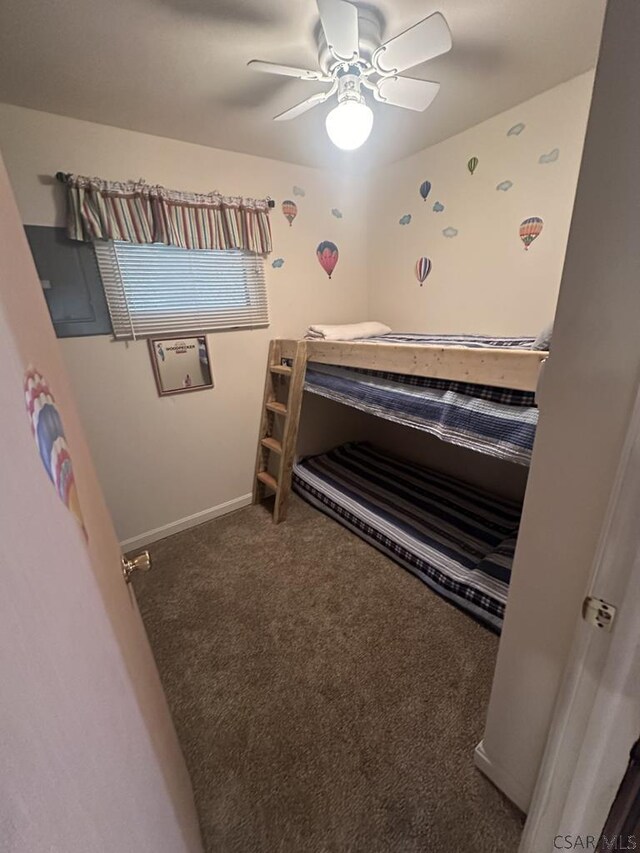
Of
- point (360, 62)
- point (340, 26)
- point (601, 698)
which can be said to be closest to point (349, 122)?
point (360, 62)

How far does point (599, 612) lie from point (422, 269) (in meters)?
2.42

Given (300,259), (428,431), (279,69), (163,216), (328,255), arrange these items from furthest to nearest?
(328,255), (300,259), (163,216), (428,431), (279,69)

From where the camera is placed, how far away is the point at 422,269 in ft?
8.14

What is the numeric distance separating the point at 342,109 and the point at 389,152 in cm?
115

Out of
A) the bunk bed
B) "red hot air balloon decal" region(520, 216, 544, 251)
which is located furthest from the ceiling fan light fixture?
"red hot air balloon decal" region(520, 216, 544, 251)

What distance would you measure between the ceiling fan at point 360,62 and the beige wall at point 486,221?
2.57 ft

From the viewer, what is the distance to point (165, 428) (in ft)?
7.30

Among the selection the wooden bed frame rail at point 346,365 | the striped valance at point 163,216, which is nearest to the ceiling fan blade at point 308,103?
the striped valance at point 163,216

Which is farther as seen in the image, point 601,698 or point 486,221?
point 486,221

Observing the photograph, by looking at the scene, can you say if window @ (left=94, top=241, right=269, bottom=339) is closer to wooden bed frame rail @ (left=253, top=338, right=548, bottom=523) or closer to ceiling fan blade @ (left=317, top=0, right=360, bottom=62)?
wooden bed frame rail @ (left=253, top=338, right=548, bottom=523)

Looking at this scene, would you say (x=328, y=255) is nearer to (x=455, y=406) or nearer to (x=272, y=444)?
(x=272, y=444)

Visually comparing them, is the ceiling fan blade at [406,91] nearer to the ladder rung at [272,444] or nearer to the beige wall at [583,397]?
the beige wall at [583,397]

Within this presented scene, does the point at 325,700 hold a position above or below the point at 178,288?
below

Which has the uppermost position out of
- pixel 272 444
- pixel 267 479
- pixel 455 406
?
pixel 455 406
